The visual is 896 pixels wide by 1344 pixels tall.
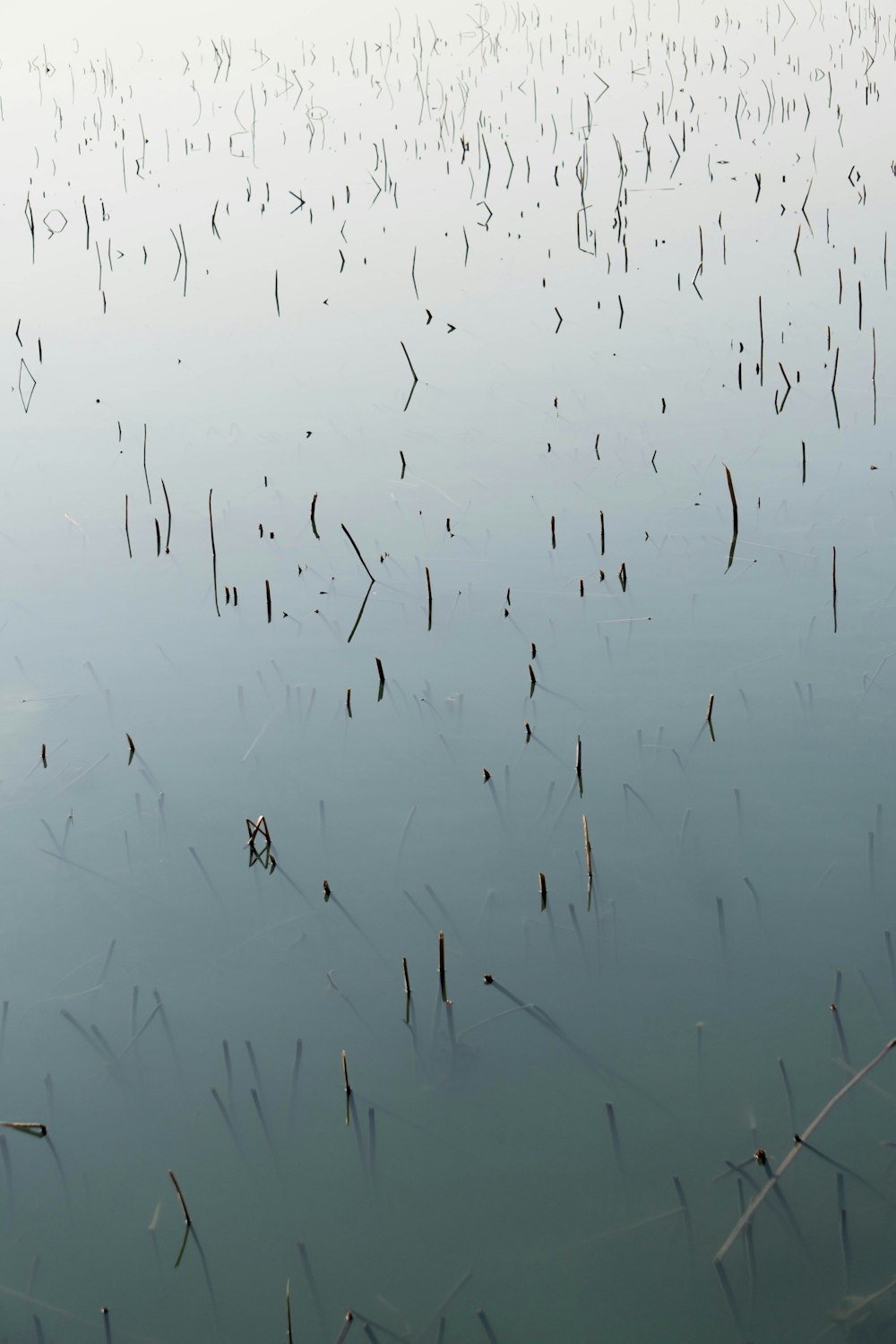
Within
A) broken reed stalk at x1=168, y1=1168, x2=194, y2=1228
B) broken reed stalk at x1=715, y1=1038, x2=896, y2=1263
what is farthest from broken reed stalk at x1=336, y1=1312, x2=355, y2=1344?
broken reed stalk at x1=715, y1=1038, x2=896, y2=1263

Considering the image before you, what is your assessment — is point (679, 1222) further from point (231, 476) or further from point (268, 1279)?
point (231, 476)

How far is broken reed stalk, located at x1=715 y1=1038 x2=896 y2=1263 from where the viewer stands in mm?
1961

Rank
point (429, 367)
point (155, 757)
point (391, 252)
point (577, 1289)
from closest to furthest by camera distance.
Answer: point (577, 1289) < point (155, 757) < point (429, 367) < point (391, 252)

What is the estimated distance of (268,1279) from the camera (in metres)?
1.98

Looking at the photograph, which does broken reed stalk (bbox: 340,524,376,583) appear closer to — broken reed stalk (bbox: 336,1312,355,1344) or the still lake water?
the still lake water

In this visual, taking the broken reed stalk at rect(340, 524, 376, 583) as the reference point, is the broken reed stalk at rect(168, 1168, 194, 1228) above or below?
below

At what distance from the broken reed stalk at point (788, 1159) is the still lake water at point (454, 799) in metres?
0.02

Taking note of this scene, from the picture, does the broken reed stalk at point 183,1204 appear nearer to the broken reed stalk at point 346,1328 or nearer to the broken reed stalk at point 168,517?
the broken reed stalk at point 346,1328

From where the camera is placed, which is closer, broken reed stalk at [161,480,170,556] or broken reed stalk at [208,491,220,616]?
broken reed stalk at [208,491,220,616]

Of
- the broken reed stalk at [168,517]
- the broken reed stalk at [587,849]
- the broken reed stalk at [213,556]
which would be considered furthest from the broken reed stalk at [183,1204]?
the broken reed stalk at [168,517]

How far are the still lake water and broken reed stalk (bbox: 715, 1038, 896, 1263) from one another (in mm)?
16

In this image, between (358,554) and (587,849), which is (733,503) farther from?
(587,849)

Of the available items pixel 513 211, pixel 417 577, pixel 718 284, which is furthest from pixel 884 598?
pixel 513 211

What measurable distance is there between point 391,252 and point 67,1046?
22.2 ft
